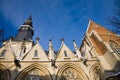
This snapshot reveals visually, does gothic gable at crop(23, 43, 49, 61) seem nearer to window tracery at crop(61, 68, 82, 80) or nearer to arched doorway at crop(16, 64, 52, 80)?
arched doorway at crop(16, 64, 52, 80)

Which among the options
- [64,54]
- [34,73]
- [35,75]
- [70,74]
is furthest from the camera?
[64,54]

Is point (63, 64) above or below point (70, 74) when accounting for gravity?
above

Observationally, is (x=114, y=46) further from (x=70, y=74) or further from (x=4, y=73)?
(x=4, y=73)

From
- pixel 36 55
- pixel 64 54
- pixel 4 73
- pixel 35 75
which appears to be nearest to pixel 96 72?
pixel 64 54

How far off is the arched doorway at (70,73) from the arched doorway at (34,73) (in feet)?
4.16

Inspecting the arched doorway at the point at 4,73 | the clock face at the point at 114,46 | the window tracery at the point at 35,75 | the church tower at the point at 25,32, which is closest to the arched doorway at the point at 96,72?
the clock face at the point at 114,46

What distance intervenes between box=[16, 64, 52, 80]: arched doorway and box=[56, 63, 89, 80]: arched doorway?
127 centimetres

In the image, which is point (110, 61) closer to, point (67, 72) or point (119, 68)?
point (119, 68)

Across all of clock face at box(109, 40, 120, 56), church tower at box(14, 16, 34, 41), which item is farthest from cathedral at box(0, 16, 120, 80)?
church tower at box(14, 16, 34, 41)

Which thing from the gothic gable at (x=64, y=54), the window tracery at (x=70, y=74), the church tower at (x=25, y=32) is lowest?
the window tracery at (x=70, y=74)

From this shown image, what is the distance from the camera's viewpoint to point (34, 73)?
1404 cm

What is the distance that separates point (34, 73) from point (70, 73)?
3.73m

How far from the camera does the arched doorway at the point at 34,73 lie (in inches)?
533

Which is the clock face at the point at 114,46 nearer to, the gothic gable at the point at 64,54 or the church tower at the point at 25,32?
the gothic gable at the point at 64,54
